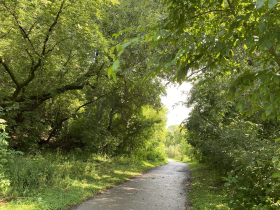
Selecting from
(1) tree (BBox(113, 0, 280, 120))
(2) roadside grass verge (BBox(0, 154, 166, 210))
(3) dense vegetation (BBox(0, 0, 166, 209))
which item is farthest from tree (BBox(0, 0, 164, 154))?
(2) roadside grass verge (BBox(0, 154, 166, 210))

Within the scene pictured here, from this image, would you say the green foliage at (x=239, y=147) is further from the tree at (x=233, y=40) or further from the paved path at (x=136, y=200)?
the paved path at (x=136, y=200)

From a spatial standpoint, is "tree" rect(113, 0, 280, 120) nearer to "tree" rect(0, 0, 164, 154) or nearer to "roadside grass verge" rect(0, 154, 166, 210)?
"tree" rect(0, 0, 164, 154)

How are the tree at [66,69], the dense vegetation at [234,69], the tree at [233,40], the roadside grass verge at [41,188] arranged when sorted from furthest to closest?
1. the tree at [66,69]
2. the roadside grass verge at [41,188]
3. the dense vegetation at [234,69]
4. the tree at [233,40]

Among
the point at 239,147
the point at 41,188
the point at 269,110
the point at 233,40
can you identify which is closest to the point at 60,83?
the point at 41,188

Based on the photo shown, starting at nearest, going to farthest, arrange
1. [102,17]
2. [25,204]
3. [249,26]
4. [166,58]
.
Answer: [166,58] < [249,26] < [25,204] < [102,17]

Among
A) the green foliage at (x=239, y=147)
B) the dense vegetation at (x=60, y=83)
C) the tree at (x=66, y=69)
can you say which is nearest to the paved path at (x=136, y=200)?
the dense vegetation at (x=60, y=83)

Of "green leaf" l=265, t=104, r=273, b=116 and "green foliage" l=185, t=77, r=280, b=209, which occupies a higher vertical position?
"green leaf" l=265, t=104, r=273, b=116

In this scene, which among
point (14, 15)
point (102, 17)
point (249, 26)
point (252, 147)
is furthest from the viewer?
point (102, 17)

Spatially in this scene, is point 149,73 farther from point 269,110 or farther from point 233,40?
point 269,110

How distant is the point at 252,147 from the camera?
5.26 m

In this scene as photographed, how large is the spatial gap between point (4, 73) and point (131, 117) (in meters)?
9.28

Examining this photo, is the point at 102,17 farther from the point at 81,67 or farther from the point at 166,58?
the point at 166,58

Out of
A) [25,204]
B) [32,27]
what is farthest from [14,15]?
[25,204]

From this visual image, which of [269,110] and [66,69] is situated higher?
[66,69]
